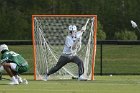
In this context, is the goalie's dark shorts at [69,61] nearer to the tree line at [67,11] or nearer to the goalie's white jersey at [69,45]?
the goalie's white jersey at [69,45]

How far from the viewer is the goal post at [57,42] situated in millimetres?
23359

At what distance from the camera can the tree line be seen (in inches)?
2687

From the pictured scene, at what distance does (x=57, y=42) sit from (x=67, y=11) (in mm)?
Answer: 49189

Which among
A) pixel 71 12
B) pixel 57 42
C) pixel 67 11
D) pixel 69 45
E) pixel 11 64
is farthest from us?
pixel 67 11

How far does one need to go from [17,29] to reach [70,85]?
4952 cm

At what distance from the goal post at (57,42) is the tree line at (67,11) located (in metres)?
42.1

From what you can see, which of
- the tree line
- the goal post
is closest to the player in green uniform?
the goal post

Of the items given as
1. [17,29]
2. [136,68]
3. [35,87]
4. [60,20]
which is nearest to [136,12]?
[17,29]

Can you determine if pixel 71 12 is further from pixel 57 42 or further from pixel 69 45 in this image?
pixel 69 45

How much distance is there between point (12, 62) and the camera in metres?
20.5

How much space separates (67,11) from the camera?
240ft

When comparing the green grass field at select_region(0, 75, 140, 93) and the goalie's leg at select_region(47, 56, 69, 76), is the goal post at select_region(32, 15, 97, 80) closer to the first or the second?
the goalie's leg at select_region(47, 56, 69, 76)

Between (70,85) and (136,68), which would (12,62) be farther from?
(136,68)

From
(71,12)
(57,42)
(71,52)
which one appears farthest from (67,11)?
(71,52)
